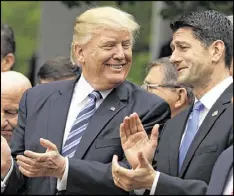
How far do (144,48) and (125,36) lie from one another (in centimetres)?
1735

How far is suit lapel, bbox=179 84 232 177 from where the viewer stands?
6.42 m

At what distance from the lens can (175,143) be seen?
261 inches

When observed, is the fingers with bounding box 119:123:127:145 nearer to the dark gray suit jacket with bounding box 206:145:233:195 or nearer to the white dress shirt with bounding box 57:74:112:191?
the white dress shirt with bounding box 57:74:112:191

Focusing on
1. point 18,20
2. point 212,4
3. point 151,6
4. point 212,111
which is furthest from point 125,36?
point 18,20

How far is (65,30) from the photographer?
49.1ft

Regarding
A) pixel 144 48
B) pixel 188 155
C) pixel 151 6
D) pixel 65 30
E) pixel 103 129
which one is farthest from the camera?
pixel 144 48

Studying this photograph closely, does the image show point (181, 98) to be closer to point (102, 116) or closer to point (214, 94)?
point (102, 116)

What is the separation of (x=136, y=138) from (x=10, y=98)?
227 centimetres

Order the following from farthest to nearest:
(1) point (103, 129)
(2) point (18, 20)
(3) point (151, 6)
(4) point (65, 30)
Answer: (2) point (18, 20)
(3) point (151, 6)
(4) point (65, 30)
(1) point (103, 129)

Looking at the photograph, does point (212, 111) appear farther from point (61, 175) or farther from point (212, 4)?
point (212, 4)

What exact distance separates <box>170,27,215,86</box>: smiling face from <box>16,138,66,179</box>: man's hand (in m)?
1.08

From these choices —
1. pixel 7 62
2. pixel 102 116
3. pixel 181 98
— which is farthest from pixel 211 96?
pixel 7 62

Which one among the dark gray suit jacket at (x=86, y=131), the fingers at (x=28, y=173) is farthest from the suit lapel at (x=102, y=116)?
the fingers at (x=28, y=173)

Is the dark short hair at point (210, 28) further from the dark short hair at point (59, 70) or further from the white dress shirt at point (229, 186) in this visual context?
the dark short hair at point (59, 70)
